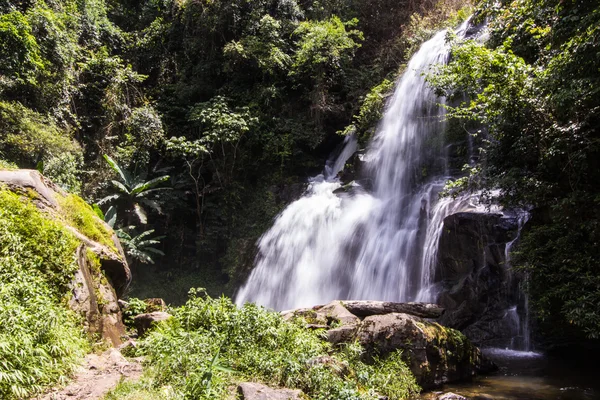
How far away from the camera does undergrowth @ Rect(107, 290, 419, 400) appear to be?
383cm

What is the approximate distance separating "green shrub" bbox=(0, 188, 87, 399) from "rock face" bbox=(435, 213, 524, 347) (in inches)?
316

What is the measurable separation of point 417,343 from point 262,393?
10.5 feet

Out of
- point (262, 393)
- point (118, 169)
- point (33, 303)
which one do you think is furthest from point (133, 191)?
point (262, 393)

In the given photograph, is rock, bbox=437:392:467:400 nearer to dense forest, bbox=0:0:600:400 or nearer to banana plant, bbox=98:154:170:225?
dense forest, bbox=0:0:600:400

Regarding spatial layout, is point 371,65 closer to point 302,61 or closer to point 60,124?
point 302,61

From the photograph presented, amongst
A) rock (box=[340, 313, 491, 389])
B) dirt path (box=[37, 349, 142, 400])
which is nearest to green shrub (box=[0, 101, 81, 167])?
dirt path (box=[37, 349, 142, 400])

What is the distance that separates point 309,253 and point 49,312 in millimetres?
10521

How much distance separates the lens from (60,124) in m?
15.8

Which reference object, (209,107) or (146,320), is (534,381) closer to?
(146,320)

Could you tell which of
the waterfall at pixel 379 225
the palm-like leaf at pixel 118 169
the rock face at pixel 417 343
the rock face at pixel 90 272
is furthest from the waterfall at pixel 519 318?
the palm-like leaf at pixel 118 169

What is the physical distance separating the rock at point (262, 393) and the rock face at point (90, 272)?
8.62 feet

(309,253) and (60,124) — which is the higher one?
(60,124)

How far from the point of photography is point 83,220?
22.4 ft

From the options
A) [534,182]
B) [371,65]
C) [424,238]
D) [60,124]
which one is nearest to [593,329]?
[534,182]
